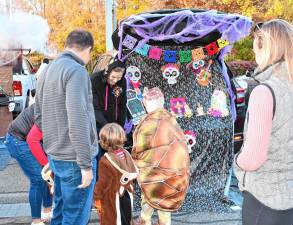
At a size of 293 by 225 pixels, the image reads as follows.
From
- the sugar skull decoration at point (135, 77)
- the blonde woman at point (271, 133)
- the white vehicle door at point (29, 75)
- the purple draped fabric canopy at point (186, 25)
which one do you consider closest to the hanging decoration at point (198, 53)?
the purple draped fabric canopy at point (186, 25)

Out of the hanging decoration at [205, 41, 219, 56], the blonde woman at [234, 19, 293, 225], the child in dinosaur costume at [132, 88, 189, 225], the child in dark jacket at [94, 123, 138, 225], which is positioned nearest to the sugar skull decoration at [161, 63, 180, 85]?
the hanging decoration at [205, 41, 219, 56]

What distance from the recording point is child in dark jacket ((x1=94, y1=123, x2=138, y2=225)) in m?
3.58

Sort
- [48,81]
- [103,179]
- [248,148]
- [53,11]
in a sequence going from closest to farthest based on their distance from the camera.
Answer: [248,148]
[48,81]
[103,179]
[53,11]

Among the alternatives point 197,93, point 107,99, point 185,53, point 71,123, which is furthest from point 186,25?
point 71,123

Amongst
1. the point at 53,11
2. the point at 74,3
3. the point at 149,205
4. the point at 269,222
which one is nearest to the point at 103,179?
the point at 149,205

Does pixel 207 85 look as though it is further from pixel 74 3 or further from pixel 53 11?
pixel 53 11

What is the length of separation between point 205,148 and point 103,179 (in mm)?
2011

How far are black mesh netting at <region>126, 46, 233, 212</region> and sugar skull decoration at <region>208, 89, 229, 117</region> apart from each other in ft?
0.16

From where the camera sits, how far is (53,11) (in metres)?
19.4

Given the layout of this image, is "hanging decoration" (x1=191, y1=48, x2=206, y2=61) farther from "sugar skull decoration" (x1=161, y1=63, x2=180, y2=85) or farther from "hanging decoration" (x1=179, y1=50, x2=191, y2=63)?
"sugar skull decoration" (x1=161, y1=63, x2=180, y2=85)

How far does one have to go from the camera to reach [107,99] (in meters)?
4.96

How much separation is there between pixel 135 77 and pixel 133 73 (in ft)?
0.18

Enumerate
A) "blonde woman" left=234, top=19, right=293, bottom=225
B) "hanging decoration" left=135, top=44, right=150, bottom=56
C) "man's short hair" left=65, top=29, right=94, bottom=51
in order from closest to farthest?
"blonde woman" left=234, top=19, right=293, bottom=225 < "man's short hair" left=65, top=29, right=94, bottom=51 < "hanging decoration" left=135, top=44, right=150, bottom=56

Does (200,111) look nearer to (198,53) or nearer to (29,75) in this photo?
(198,53)
